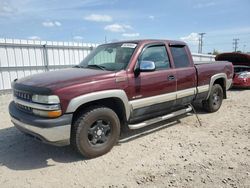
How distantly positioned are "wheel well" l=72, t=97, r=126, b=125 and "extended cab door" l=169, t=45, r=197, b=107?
59.7 inches

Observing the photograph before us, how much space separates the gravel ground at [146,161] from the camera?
135 inches

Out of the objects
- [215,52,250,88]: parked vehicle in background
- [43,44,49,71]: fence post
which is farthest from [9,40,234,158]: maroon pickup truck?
[43,44,49,71]: fence post

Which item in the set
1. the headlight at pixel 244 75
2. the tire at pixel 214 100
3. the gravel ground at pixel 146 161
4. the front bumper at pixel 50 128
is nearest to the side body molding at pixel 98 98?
the front bumper at pixel 50 128

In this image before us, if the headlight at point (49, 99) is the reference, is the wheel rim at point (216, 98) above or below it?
below

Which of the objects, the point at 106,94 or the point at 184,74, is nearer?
the point at 106,94

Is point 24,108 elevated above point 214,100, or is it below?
above

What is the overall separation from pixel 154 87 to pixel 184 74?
108 centimetres

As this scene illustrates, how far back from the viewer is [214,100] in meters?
6.98

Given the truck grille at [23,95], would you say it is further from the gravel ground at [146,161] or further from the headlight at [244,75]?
the headlight at [244,75]

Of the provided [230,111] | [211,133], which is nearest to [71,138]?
[211,133]

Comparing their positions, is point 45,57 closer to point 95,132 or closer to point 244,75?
point 95,132

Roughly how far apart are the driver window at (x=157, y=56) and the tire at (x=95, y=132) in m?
1.38

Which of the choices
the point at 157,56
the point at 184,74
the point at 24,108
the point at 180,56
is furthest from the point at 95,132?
the point at 180,56

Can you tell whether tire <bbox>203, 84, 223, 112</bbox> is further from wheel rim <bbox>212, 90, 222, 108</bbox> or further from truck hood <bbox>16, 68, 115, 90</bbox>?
truck hood <bbox>16, 68, 115, 90</bbox>
